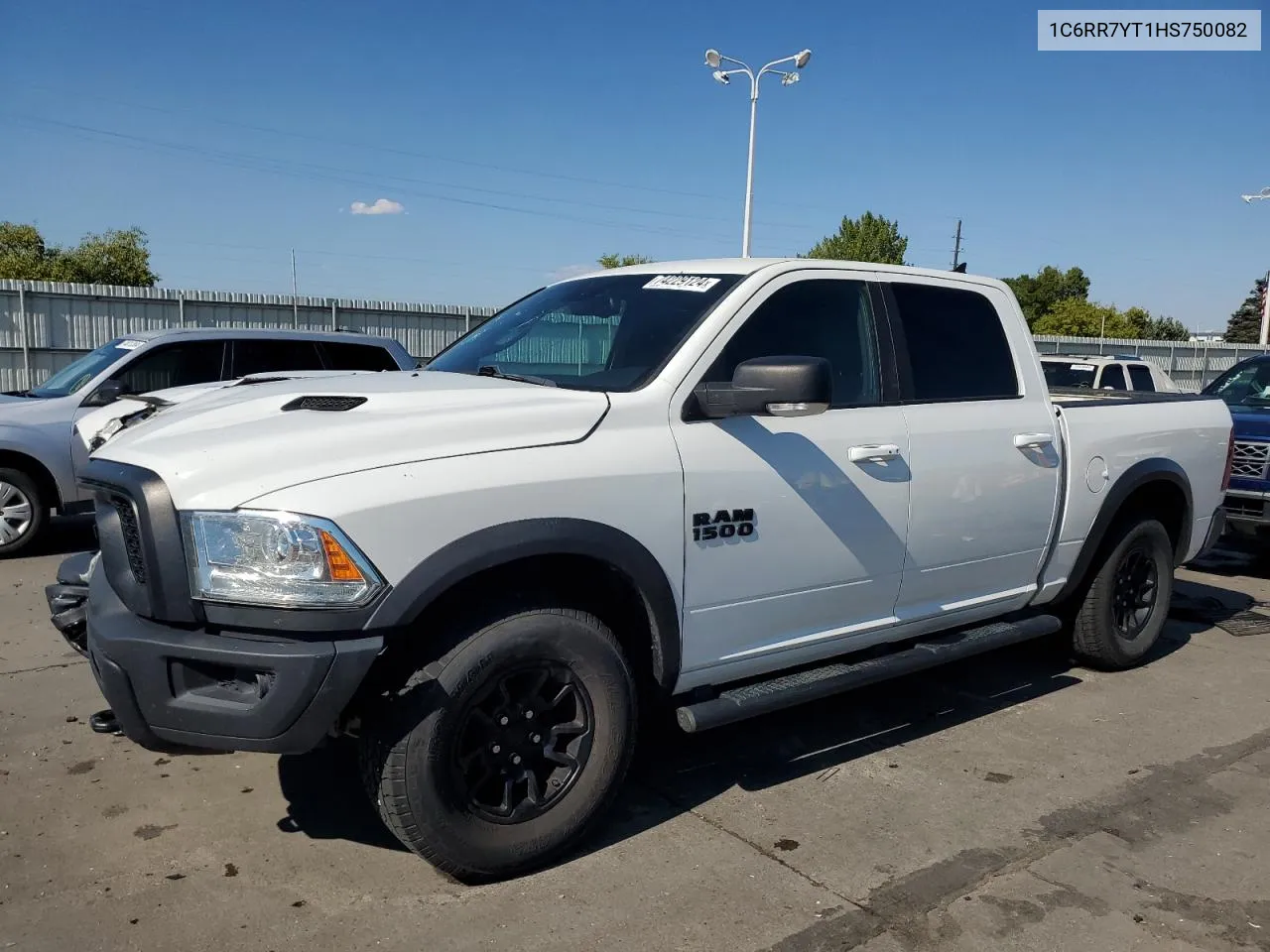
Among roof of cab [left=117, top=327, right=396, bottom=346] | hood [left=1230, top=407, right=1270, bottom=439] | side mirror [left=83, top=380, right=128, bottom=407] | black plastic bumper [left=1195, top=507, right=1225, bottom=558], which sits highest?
roof of cab [left=117, top=327, right=396, bottom=346]

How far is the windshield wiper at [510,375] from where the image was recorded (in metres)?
3.72

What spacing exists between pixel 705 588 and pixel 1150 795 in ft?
6.89

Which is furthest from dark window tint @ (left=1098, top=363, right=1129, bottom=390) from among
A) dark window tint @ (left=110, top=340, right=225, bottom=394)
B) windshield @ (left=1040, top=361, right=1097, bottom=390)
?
dark window tint @ (left=110, top=340, right=225, bottom=394)

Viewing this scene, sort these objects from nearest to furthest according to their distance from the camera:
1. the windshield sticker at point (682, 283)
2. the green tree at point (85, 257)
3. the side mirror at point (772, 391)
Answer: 1. the side mirror at point (772, 391)
2. the windshield sticker at point (682, 283)
3. the green tree at point (85, 257)

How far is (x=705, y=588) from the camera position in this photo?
137 inches

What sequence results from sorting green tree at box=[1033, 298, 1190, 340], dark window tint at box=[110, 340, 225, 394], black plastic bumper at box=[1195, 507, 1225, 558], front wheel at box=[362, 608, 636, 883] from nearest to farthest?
1. front wheel at box=[362, 608, 636, 883]
2. black plastic bumper at box=[1195, 507, 1225, 558]
3. dark window tint at box=[110, 340, 225, 394]
4. green tree at box=[1033, 298, 1190, 340]

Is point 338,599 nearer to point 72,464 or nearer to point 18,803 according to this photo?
point 18,803

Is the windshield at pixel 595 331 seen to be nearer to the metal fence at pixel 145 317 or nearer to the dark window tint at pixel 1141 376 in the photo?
the metal fence at pixel 145 317

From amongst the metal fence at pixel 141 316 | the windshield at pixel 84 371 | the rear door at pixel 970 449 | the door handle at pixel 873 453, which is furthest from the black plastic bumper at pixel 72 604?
the metal fence at pixel 141 316

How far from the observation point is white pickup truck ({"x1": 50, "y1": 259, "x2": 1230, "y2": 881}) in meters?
2.78

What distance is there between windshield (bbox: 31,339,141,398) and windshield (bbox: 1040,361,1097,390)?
35.8ft

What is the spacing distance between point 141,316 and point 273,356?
24.5ft

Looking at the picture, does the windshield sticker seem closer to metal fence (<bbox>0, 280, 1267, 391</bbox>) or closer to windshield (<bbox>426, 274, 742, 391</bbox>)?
windshield (<bbox>426, 274, 742, 391</bbox>)

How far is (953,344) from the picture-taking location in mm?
4547
